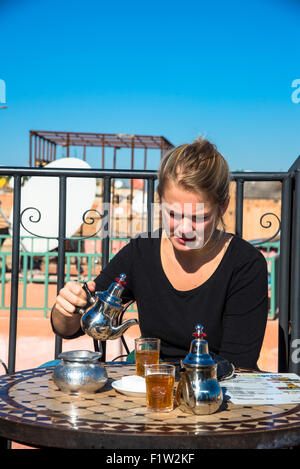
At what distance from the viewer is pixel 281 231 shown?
2568 mm

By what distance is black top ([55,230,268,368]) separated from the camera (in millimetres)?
1724

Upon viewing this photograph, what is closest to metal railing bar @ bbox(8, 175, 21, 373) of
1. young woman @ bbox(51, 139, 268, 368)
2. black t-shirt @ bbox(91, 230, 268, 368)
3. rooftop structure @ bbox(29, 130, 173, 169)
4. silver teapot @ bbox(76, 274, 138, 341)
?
young woman @ bbox(51, 139, 268, 368)

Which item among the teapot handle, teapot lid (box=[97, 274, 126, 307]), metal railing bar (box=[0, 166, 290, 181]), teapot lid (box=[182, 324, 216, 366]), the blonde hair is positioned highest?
metal railing bar (box=[0, 166, 290, 181])

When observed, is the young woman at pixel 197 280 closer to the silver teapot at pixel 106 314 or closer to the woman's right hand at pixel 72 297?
the woman's right hand at pixel 72 297

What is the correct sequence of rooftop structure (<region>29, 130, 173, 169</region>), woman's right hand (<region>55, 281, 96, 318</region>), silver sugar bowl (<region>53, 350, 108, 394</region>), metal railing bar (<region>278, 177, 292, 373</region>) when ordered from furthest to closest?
rooftop structure (<region>29, 130, 173, 169</region>) < metal railing bar (<region>278, 177, 292, 373</region>) < woman's right hand (<region>55, 281, 96, 318</region>) < silver sugar bowl (<region>53, 350, 108, 394</region>)

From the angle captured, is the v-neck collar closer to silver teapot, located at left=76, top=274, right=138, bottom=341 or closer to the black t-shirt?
A: the black t-shirt

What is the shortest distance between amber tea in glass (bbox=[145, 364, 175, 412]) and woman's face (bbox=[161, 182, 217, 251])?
601mm

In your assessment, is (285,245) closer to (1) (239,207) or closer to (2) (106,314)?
(1) (239,207)

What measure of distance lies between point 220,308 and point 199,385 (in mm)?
622

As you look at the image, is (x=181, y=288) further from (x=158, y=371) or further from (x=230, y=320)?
(x=158, y=371)

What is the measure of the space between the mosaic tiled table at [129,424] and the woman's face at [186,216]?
614mm

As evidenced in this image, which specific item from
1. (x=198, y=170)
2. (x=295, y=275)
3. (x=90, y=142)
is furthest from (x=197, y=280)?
(x=90, y=142)

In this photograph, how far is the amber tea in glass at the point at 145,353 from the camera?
1.52 meters

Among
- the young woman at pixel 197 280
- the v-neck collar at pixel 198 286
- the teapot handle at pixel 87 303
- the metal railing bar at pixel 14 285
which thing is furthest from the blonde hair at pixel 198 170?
the metal railing bar at pixel 14 285
